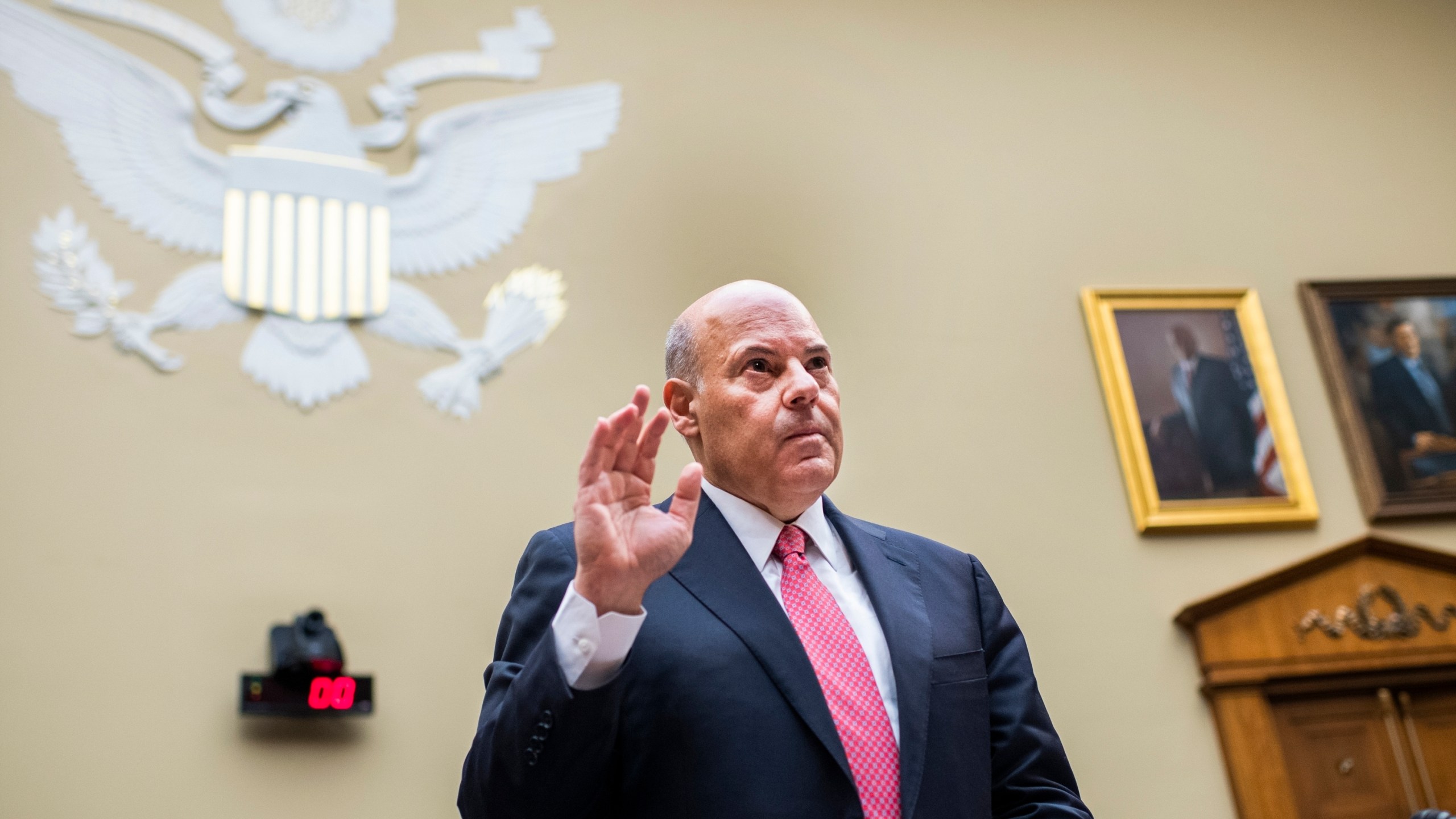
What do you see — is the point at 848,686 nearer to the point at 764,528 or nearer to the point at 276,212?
the point at 764,528

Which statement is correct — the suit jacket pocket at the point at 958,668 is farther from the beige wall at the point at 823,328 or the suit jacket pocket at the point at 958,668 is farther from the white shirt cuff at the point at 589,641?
the beige wall at the point at 823,328

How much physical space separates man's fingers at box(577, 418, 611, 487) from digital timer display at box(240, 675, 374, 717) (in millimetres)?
3961

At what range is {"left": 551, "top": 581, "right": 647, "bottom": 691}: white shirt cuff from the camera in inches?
66.6

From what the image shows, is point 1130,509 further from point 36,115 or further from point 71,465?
point 36,115

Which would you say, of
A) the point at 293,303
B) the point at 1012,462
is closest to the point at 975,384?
the point at 1012,462

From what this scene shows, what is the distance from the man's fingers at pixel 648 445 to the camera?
1.82m

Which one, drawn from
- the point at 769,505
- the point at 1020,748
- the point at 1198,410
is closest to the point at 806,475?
the point at 769,505

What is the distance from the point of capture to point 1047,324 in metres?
6.95

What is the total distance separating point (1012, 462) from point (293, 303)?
155 inches

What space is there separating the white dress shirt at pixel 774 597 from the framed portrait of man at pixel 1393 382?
18.7 feet

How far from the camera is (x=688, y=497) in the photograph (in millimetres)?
1827

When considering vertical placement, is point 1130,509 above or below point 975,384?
below

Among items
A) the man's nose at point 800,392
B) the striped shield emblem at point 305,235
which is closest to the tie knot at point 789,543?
the man's nose at point 800,392

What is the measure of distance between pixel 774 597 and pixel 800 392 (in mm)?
431
